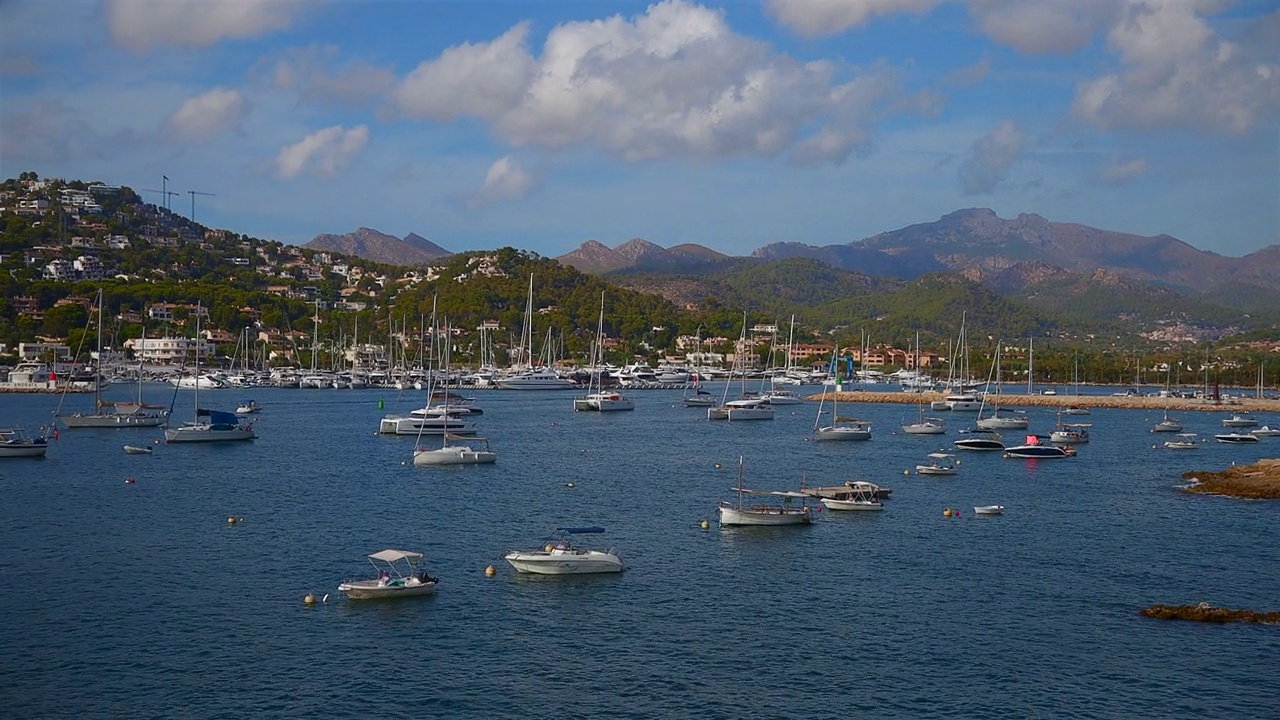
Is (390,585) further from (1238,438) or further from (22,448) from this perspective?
(1238,438)

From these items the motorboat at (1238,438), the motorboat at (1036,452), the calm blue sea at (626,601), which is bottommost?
the calm blue sea at (626,601)

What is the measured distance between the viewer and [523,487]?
158 feet

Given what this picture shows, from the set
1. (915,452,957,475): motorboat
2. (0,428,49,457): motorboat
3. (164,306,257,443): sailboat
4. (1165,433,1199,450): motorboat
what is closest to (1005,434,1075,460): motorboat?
(915,452,957,475): motorboat

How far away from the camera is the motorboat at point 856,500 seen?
4194 centimetres

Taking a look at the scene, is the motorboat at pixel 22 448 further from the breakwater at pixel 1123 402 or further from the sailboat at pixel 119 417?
the breakwater at pixel 1123 402

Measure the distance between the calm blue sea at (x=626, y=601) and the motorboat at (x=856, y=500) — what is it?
116cm

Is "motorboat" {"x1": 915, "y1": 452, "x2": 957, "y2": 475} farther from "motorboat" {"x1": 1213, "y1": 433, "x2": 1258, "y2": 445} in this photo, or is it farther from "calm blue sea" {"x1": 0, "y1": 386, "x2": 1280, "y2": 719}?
"motorboat" {"x1": 1213, "y1": 433, "x2": 1258, "y2": 445}

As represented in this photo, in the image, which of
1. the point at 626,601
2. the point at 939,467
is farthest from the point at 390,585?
the point at 939,467

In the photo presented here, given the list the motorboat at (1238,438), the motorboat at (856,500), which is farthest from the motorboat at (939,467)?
the motorboat at (1238,438)

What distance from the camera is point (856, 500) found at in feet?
141

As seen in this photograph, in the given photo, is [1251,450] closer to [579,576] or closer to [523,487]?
[523,487]

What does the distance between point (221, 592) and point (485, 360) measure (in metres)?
156

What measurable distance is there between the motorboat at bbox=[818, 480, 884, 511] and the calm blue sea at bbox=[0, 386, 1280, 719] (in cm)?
116

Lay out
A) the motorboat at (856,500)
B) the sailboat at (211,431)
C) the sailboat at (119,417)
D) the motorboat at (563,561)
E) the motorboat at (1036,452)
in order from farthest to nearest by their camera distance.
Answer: the sailboat at (119,417), the sailboat at (211,431), the motorboat at (1036,452), the motorboat at (856,500), the motorboat at (563,561)
